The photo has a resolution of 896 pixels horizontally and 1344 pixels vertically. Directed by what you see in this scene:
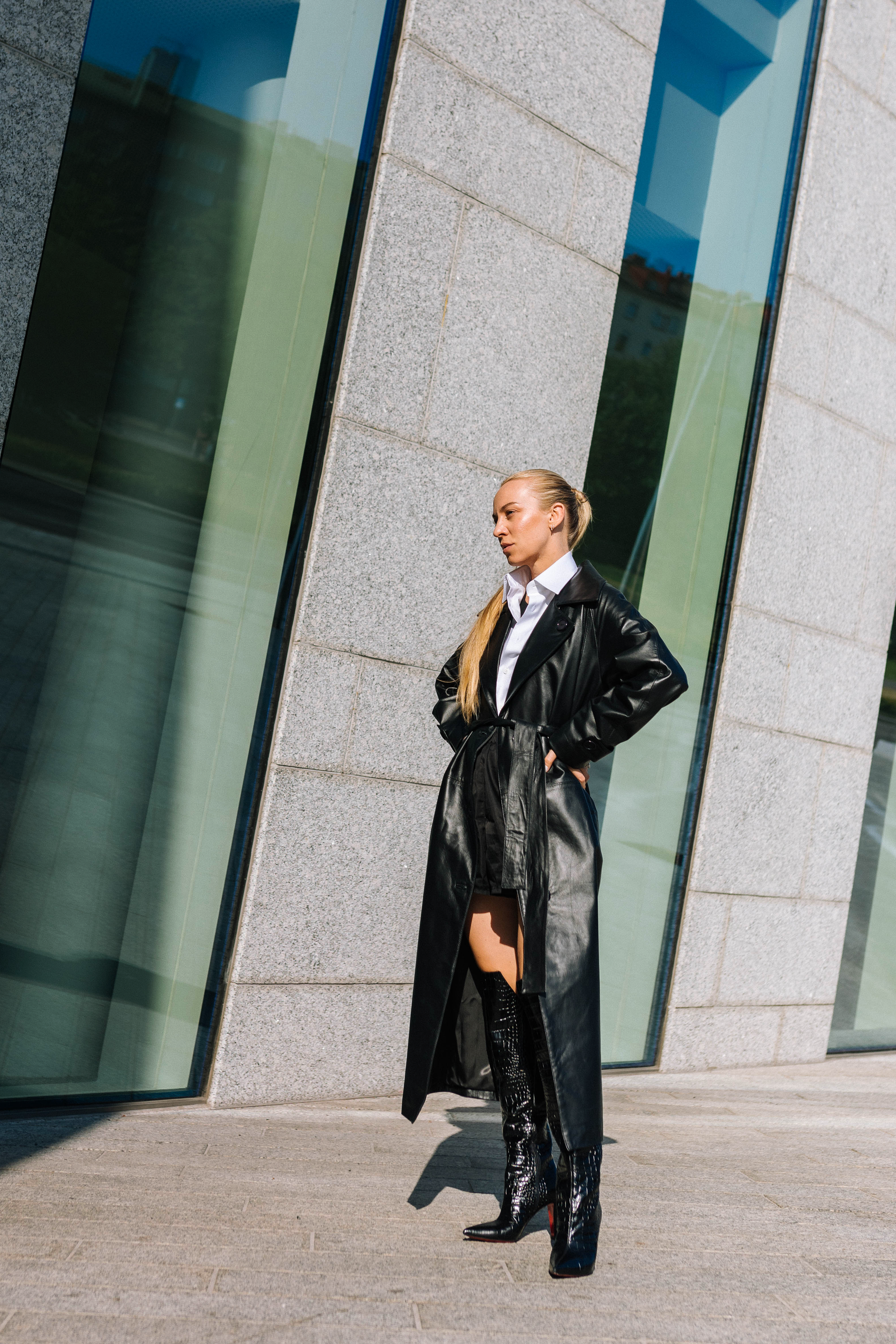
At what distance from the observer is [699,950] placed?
6.31m

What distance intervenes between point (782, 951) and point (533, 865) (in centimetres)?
401

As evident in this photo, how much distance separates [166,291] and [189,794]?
1936 mm

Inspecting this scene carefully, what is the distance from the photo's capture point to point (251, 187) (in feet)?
15.3

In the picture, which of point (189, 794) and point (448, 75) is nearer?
point (189, 794)

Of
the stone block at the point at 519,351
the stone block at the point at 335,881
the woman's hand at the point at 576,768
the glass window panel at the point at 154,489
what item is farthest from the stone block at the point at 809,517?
the woman's hand at the point at 576,768

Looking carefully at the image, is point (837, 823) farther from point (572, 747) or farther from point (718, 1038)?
point (572, 747)

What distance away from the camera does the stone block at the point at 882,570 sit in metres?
7.19

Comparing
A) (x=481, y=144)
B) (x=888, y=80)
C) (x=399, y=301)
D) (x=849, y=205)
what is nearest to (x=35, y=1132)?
(x=399, y=301)

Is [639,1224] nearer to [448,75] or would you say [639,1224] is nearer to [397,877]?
[397,877]

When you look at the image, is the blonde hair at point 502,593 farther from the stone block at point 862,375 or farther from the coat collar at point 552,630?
the stone block at point 862,375

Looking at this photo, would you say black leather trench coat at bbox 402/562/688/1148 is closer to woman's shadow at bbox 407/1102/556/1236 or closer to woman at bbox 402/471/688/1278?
woman at bbox 402/471/688/1278

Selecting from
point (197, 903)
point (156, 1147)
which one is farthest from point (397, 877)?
point (156, 1147)

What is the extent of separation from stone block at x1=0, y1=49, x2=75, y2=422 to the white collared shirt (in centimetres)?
188

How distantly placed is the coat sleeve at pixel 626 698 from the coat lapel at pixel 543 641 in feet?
0.50
